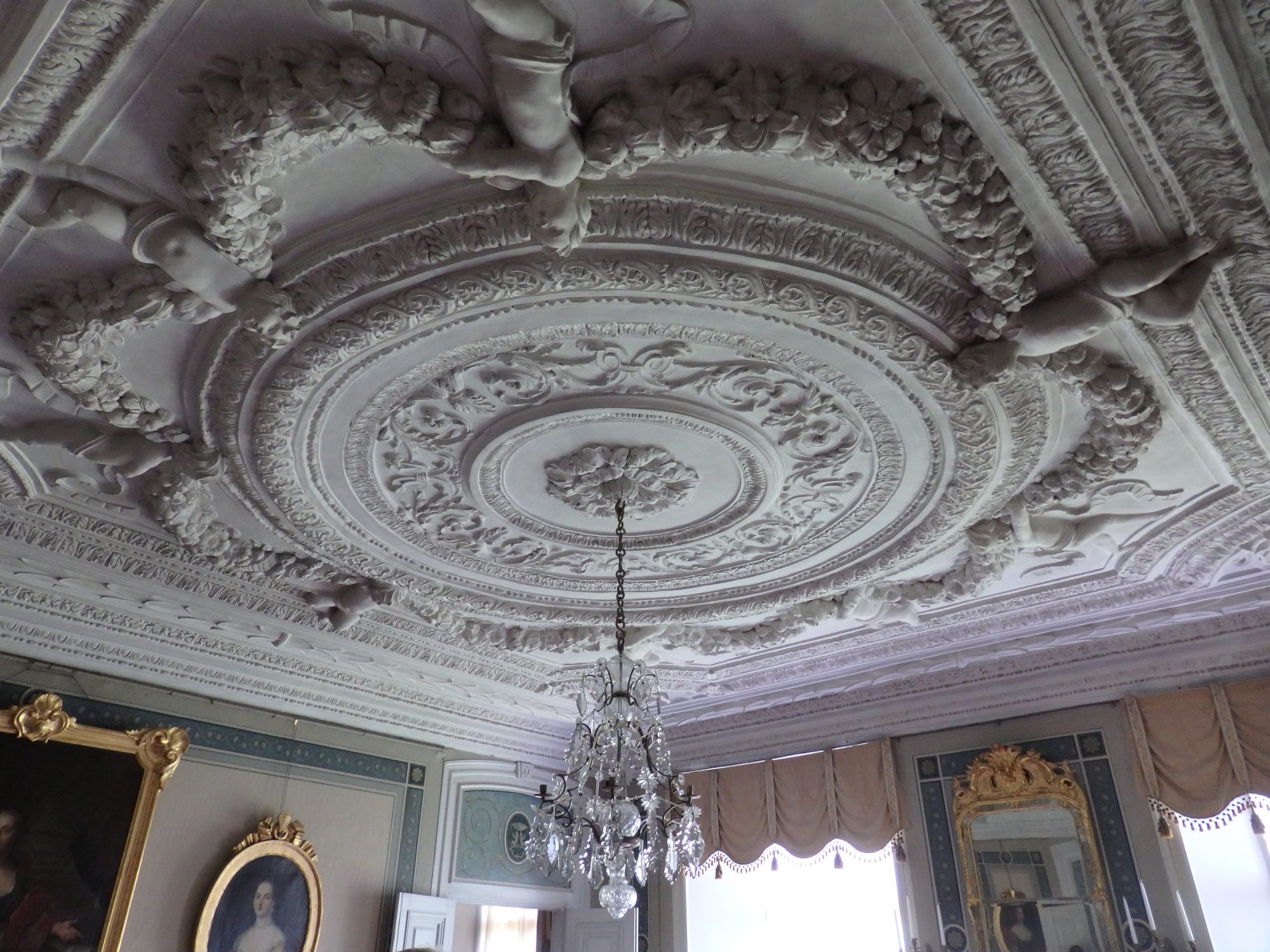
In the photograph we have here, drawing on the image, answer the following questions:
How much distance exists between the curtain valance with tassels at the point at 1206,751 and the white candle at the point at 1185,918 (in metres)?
0.36

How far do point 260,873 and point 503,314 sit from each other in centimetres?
447

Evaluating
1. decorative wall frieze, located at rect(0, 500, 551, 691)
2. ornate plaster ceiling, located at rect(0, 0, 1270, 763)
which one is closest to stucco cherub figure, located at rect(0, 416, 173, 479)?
ornate plaster ceiling, located at rect(0, 0, 1270, 763)

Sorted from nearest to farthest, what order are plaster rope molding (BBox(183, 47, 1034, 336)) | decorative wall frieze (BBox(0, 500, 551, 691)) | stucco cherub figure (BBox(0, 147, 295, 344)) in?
plaster rope molding (BBox(183, 47, 1034, 336))
stucco cherub figure (BBox(0, 147, 295, 344))
decorative wall frieze (BBox(0, 500, 551, 691))

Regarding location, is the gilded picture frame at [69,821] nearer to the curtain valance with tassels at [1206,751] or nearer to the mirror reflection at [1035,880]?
the mirror reflection at [1035,880]

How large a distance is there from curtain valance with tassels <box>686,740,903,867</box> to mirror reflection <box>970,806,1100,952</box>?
68 centimetres

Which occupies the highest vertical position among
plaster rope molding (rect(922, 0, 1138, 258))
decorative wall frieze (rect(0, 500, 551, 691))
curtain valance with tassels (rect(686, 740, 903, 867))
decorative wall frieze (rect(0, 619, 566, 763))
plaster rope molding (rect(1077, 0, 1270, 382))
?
plaster rope molding (rect(922, 0, 1138, 258))

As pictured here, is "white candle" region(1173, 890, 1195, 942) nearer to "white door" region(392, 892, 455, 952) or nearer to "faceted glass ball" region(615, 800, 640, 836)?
"faceted glass ball" region(615, 800, 640, 836)

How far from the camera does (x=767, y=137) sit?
92.5 inches

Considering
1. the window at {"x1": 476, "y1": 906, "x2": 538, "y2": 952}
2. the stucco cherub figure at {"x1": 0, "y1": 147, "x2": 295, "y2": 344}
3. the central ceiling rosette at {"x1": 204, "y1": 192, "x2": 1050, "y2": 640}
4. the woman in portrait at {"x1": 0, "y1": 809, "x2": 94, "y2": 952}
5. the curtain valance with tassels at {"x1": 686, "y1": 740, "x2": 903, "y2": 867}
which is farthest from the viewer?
the window at {"x1": 476, "y1": 906, "x2": 538, "y2": 952}

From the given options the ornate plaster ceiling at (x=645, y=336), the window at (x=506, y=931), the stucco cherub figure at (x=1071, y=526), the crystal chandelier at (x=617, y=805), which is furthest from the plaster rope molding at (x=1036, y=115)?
the window at (x=506, y=931)

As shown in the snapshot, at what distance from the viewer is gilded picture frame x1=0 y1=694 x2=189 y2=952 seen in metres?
4.69

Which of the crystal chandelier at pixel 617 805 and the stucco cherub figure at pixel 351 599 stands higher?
the stucco cherub figure at pixel 351 599

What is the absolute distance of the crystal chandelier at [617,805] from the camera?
364 cm

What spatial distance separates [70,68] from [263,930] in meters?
5.20
